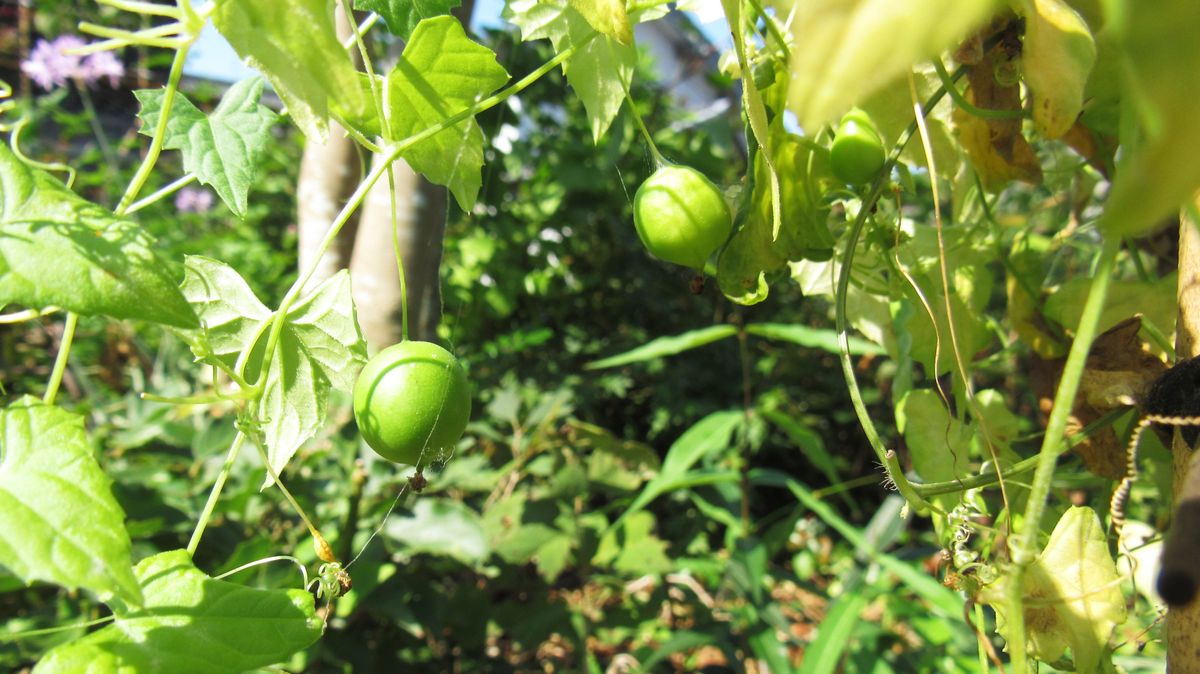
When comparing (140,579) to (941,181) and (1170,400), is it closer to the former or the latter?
(1170,400)

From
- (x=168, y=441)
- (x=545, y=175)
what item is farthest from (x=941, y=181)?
(x=545, y=175)

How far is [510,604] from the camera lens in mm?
1685

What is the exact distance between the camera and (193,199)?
345cm

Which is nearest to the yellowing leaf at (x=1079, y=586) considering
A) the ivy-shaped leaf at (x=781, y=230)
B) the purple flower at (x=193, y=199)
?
the ivy-shaped leaf at (x=781, y=230)

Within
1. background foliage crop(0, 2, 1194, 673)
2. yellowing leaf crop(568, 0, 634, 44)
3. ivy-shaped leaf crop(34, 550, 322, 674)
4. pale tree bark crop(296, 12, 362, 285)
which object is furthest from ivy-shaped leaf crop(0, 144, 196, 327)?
pale tree bark crop(296, 12, 362, 285)

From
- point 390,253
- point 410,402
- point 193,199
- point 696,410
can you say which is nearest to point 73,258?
point 410,402

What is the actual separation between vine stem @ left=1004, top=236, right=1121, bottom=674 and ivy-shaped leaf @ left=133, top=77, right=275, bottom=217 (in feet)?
1.70

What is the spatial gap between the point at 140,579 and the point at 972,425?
60 centimetres

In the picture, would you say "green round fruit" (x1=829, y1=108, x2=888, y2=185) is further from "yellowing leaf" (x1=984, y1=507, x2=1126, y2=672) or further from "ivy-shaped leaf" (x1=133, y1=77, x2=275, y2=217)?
"ivy-shaped leaf" (x1=133, y1=77, x2=275, y2=217)

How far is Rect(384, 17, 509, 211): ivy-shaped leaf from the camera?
55 centimetres

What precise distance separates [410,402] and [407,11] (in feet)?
0.90

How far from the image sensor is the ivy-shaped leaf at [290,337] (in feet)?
1.91

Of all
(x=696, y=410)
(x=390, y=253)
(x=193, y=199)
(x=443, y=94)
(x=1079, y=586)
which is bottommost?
(x=696, y=410)

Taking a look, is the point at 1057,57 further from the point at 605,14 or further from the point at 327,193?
the point at 327,193
